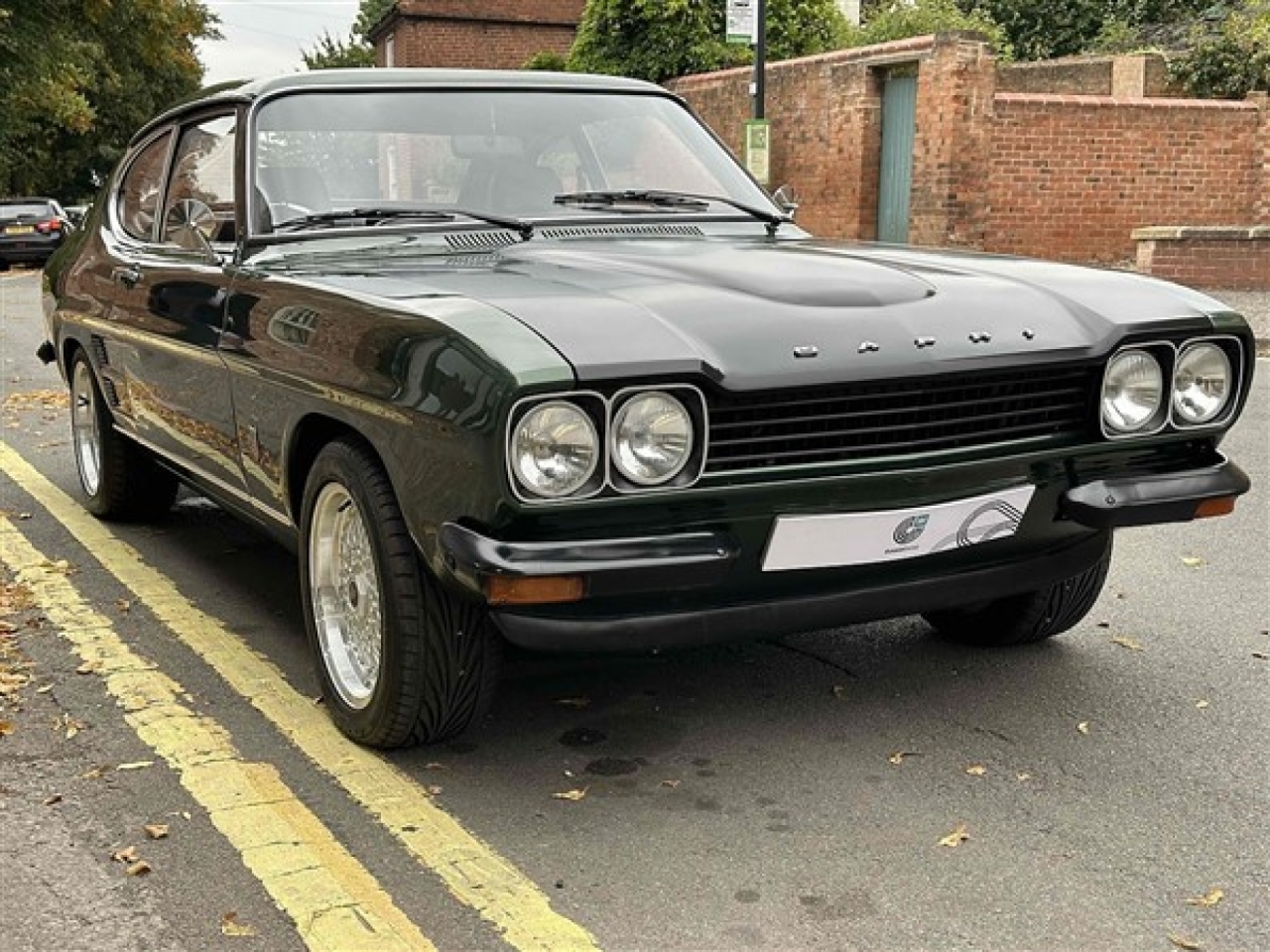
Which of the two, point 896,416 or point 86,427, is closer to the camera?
point 896,416

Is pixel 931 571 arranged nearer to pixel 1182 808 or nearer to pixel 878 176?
pixel 1182 808

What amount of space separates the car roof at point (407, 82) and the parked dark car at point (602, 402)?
2 cm

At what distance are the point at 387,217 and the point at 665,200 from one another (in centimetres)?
92

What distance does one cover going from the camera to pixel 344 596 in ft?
11.7

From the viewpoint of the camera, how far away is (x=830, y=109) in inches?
701

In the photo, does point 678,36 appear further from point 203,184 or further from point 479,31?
point 203,184

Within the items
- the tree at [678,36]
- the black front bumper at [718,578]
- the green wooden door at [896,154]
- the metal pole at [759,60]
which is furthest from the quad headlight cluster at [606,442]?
the tree at [678,36]

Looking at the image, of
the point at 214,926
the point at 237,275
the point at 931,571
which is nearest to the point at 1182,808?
the point at 931,571

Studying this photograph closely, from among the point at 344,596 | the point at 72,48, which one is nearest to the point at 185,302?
the point at 344,596

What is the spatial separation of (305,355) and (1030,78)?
773 inches

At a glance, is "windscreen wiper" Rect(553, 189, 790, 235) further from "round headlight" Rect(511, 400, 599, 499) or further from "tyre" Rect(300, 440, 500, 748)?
"round headlight" Rect(511, 400, 599, 499)

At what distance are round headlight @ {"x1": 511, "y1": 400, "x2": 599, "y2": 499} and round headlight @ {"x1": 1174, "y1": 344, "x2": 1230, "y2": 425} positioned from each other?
1506mm

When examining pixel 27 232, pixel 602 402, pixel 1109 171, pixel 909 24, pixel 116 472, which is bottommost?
pixel 27 232

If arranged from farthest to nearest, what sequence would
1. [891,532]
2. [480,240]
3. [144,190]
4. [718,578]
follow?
[144,190], [480,240], [891,532], [718,578]
